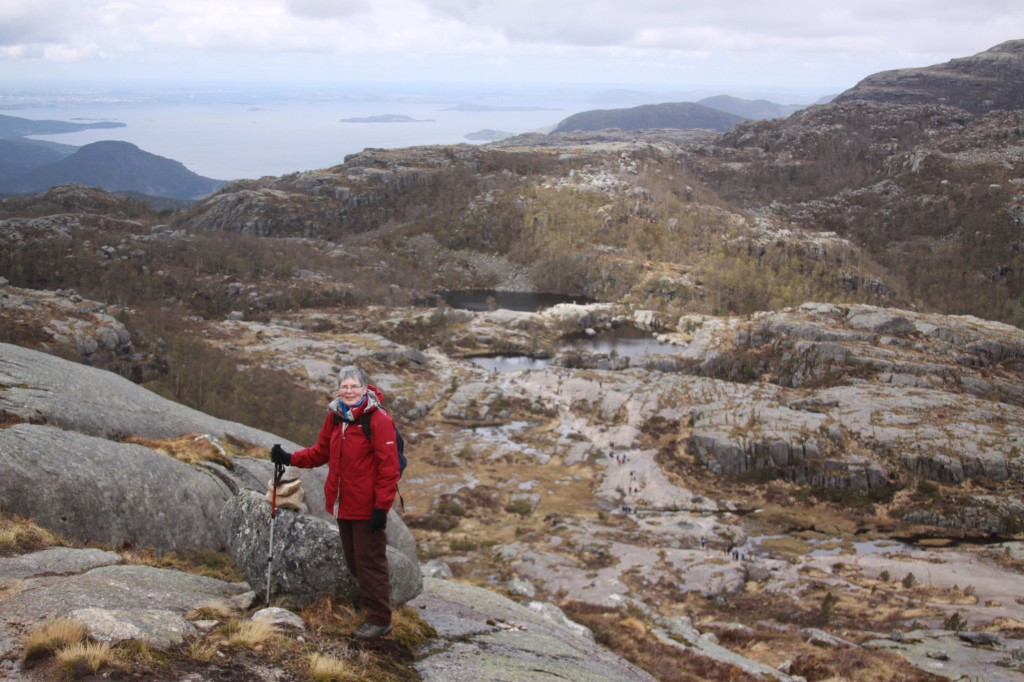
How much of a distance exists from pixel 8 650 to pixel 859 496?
2110 inches

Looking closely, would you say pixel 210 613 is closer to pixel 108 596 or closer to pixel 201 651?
pixel 108 596

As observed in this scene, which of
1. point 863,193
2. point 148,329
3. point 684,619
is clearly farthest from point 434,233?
point 684,619

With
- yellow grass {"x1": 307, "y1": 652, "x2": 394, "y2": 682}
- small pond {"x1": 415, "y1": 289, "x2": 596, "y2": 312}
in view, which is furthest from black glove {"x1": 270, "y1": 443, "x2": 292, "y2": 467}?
small pond {"x1": 415, "y1": 289, "x2": 596, "y2": 312}

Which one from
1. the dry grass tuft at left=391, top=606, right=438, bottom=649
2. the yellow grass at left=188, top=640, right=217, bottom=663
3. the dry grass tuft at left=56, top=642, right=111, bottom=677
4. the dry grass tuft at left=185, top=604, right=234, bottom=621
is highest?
the dry grass tuft at left=56, top=642, right=111, bottom=677

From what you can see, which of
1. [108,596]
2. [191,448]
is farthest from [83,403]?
[108,596]

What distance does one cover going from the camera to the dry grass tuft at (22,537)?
1081 centimetres

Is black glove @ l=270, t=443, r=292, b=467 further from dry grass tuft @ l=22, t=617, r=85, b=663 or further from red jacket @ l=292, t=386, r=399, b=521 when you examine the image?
dry grass tuft @ l=22, t=617, r=85, b=663

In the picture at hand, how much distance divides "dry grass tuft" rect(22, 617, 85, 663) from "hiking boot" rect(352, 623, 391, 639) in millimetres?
3597

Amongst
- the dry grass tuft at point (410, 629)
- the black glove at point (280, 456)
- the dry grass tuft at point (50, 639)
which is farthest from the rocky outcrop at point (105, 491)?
the dry grass tuft at point (410, 629)

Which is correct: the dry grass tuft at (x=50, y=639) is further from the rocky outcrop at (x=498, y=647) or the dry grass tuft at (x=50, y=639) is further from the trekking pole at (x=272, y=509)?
the rocky outcrop at (x=498, y=647)

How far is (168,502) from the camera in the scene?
50.2 ft

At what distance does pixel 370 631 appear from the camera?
980 cm

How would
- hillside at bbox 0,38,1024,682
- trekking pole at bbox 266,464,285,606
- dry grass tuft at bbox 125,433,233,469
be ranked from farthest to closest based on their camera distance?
A: hillside at bbox 0,38,1024,682 < dry grass tuft at bbox 125,433,233,469 < trekking pole at bbox 266,464,285,606

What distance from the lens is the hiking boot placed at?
31.9 ft
